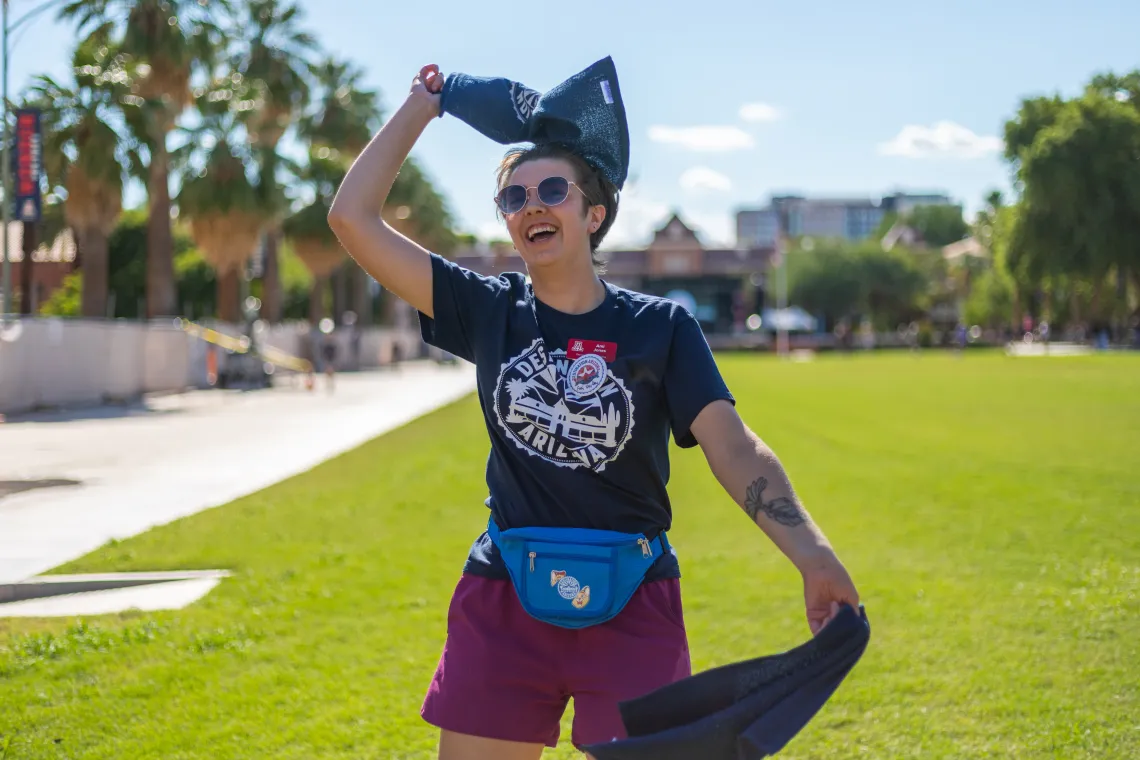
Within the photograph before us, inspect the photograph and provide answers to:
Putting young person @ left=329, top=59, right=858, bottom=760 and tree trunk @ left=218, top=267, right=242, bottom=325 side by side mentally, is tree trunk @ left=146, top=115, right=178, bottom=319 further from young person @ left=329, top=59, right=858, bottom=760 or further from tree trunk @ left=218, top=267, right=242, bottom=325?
young person @ left=329, top=59, right=858, bottom=760

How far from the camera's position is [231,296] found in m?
42.4

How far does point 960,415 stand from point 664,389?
20.2m

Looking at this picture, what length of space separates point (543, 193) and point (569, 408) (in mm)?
464

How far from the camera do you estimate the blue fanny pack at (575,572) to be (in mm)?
2562

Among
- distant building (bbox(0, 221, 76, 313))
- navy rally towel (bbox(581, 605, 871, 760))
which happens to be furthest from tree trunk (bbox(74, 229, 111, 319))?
distant building (bbox(0, 221, 76, 313))

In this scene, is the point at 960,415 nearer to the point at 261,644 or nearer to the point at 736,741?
the point at 261,644

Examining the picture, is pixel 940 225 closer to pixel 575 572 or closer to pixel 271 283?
pixel 271 283

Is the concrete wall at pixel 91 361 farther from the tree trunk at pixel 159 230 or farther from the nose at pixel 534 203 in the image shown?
the nose at pixel 534 203

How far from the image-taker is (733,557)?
836 centimetres

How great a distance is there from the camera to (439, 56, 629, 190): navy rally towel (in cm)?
266

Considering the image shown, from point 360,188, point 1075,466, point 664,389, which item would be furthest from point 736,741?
point 1075,466

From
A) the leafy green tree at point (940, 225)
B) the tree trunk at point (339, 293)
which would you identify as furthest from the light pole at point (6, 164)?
the leafy green tree at point (940, 225)

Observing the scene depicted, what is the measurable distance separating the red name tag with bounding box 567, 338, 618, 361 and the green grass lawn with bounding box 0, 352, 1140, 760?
2424 millimetres

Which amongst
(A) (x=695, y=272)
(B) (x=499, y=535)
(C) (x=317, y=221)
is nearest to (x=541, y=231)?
(B) (x=499, y=535)
